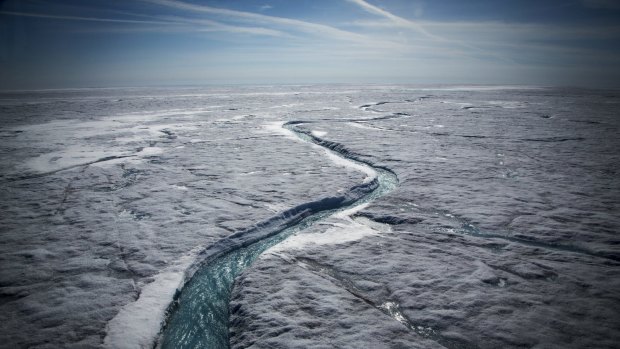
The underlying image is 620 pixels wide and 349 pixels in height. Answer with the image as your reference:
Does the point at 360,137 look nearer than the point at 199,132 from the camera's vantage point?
Yes

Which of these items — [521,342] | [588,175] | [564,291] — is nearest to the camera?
[521,342]

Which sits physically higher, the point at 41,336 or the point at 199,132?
the point at 199,132

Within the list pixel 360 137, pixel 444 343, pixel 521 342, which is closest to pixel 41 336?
pixel 444 343

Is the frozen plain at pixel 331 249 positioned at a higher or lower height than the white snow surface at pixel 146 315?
higher

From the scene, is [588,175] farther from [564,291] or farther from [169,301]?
[169,301]

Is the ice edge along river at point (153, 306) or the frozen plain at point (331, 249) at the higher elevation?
the frozen plain at point (331, 249)

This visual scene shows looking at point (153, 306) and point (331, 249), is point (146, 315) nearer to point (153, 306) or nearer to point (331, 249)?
point (153, 306)
